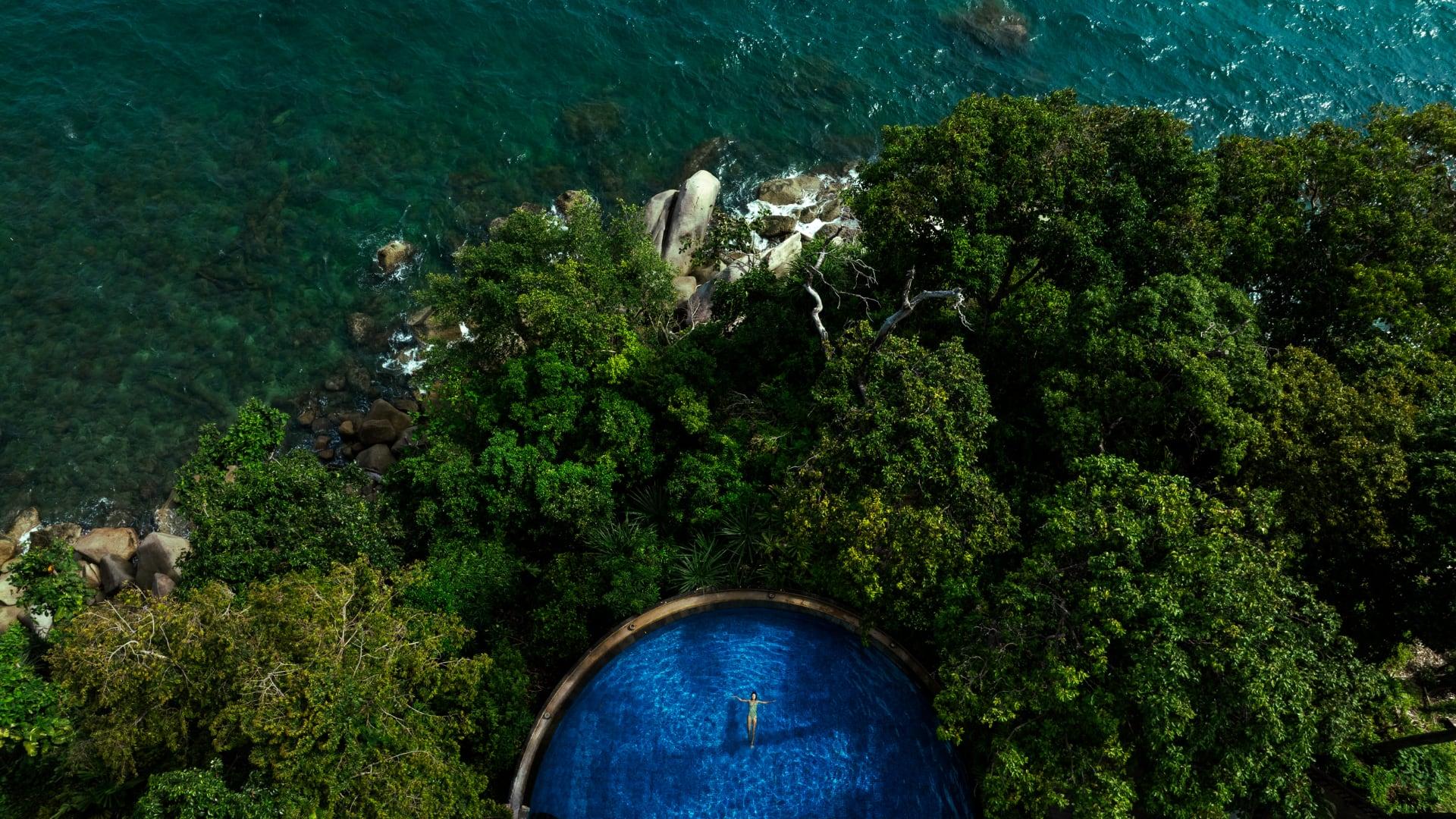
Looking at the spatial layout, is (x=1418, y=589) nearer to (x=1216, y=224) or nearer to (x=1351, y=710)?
(x=1351, y=710)

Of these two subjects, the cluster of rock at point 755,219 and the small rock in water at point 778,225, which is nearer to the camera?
the cluster of rock at point 755,219

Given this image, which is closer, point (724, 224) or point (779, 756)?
point (779, 756)

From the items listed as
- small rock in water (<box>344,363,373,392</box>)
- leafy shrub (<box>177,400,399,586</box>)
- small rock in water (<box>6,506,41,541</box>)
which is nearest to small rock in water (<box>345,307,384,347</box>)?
small rock in water (<box>344,363,373,392</box>)

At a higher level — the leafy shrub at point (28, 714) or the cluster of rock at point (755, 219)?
the cluster of rock at point (755, 219)

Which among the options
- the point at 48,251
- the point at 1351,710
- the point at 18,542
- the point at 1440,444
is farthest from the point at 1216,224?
the point at 48,251

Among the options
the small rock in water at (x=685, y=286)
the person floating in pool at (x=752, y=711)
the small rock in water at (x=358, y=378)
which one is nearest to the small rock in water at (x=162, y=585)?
the small rock in water at (x=358, y=378)

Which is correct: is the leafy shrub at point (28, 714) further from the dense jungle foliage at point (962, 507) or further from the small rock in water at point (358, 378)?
the small rock in water at point (358, 378)

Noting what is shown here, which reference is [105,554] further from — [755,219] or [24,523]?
[755,219]
